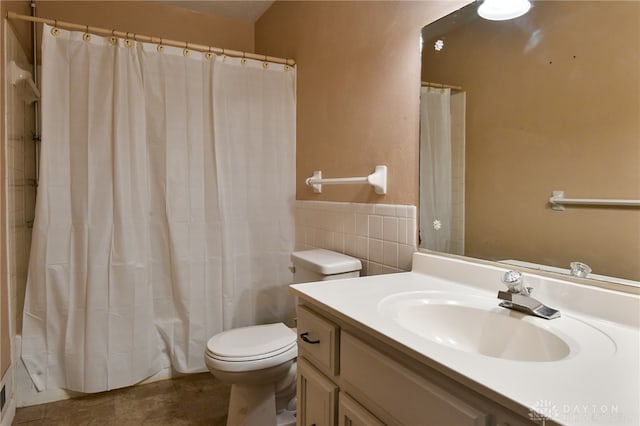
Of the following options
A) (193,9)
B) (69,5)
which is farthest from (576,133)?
(69,5)

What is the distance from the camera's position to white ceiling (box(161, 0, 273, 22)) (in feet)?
8.80

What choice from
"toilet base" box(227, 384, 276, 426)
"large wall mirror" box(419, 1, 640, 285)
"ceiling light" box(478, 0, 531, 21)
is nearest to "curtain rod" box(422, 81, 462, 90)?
"large wall mirror" box(419, 1, 640, 285)

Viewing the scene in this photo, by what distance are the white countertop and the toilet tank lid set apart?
13.8 inches

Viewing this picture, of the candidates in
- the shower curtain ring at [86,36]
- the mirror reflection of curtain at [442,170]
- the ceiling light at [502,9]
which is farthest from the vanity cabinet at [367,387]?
the shower curtain ring at [86,36]

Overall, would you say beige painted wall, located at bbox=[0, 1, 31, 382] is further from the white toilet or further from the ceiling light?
the ceiling light

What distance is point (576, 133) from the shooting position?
38.2 inches

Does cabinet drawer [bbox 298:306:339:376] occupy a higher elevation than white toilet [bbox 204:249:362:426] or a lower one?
higher

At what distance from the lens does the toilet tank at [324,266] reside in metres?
1.63

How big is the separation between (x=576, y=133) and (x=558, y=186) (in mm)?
142

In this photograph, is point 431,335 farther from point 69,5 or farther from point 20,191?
point 69,5

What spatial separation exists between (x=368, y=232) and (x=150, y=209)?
1214mm

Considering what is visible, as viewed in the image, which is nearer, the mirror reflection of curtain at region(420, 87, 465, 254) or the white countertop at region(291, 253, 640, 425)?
the white countertop at region(291, 253, 640, 425)

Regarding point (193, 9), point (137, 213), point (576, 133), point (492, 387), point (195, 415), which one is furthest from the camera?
point (193, 9)

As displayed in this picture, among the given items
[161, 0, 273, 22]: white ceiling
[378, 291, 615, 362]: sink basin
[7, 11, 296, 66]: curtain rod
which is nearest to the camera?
[378, 291, 615, 362]: sink basin
